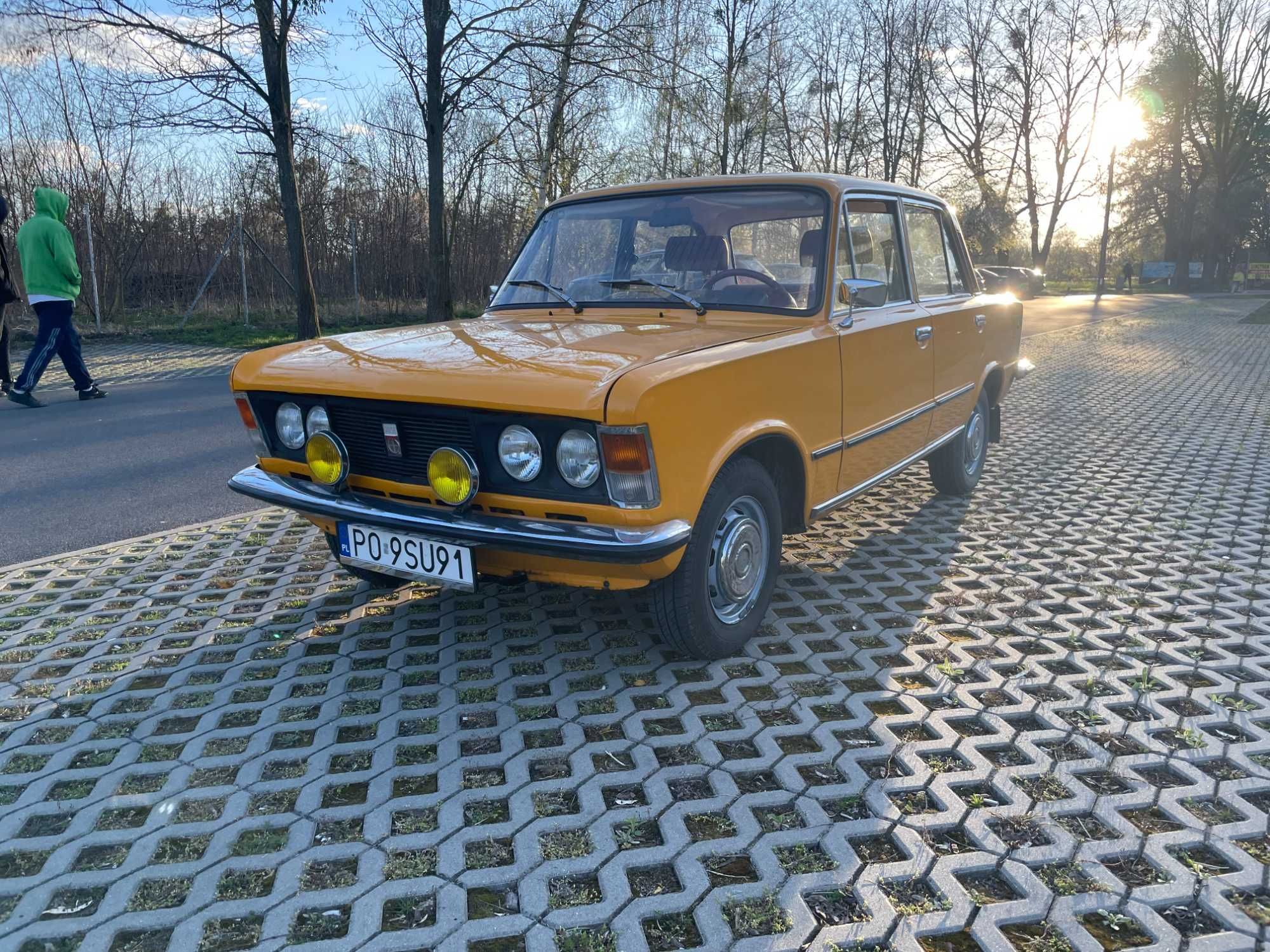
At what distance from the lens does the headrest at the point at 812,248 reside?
3959mm

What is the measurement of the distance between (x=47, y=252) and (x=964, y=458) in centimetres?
875

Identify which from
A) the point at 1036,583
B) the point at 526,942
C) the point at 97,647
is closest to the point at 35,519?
the point at 97,647

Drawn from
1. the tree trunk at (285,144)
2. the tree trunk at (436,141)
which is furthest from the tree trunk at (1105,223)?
the tree trunk at (285,144)

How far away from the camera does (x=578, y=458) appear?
2900 mm

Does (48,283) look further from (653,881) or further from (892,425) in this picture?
(653,881)

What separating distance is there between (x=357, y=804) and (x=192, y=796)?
50 cm

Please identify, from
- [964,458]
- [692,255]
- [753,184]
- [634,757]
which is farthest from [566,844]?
[964,458]

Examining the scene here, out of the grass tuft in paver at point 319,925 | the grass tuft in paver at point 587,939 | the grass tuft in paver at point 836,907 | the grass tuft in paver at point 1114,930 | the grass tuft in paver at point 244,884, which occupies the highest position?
the grass tuft in paver at point 244,884

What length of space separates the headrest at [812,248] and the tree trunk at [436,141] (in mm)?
11623

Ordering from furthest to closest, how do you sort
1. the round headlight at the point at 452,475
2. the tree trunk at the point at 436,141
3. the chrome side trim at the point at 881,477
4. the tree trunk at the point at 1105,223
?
the tree trunk at the point at 1105,223 < the tree trunk at the point at 436,141 < the chrome side trim at the point at 881,477 < the round headlight at the point at 452,475

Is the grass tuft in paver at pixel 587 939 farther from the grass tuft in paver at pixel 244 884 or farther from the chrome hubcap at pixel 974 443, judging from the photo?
the chrome hubcap at pixel 974 443

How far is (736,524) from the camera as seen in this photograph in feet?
11.3

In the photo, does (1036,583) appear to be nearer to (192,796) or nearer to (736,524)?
(736,524)

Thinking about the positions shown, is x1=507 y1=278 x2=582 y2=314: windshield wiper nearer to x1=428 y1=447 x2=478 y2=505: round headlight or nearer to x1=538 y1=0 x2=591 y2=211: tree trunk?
x1=428 y1=447 x2=478 y2=505: round headlight
